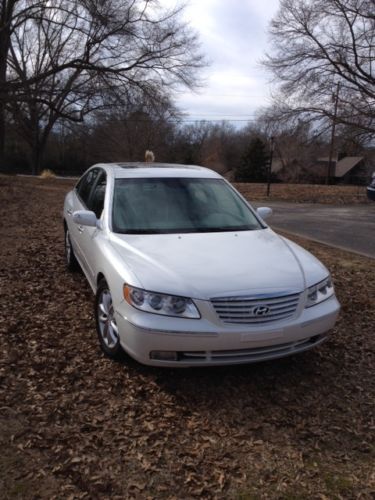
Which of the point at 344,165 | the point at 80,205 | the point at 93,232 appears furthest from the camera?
the point at 344,165

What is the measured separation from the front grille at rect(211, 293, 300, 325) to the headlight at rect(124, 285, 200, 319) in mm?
166

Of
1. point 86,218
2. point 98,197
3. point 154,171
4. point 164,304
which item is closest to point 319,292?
point 164,304

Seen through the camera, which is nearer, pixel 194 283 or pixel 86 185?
pixel 194 283

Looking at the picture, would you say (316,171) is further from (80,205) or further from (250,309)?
(250,309)

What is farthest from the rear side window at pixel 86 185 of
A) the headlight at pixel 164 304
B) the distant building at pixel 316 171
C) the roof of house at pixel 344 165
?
the roof of house at pixel 344 165

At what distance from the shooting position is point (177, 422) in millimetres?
3111

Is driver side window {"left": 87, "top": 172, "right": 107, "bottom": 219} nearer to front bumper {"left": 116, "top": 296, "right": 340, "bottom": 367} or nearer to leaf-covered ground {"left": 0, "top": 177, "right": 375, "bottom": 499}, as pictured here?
leaf-covered ground {"left": 0, "top": 177, "right": 375, "bottom": 499}

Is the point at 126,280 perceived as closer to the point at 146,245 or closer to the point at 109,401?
the point at 146,245

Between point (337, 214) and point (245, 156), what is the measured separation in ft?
138

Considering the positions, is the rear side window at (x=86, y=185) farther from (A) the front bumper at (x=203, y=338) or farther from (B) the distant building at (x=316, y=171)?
(B) the distant building at (x=316, y=171)

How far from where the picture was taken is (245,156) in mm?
55719

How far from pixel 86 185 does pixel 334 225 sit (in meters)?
7.86

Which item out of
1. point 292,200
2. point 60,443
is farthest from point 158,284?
point 292,200

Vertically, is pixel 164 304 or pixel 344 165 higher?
pixel 344 165
